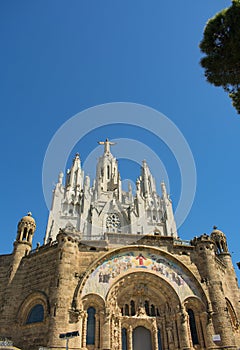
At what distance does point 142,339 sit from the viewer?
1702 centimetres

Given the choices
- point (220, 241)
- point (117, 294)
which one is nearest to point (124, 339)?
point (117, 294)

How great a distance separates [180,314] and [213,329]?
7.35 feet

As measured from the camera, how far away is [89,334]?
637 inches

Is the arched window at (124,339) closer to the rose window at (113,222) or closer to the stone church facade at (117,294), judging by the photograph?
the stone church facade at (117,294)

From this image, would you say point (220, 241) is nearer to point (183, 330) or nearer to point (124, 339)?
point (183, 330)

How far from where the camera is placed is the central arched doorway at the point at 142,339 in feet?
55.1

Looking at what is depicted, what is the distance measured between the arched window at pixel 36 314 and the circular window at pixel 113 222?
22.6m

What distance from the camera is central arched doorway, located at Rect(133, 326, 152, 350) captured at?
55.1ft

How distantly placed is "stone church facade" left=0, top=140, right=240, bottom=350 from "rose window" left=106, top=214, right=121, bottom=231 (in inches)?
750

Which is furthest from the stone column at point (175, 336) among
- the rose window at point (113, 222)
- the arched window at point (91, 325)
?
the rose window at point (113, 222)

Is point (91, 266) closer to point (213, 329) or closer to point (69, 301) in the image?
point (69, 301)

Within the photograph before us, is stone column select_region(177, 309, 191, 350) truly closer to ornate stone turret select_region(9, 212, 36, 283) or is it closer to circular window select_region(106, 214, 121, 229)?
ornate stone turret select_region(9, 212, 36, 283)

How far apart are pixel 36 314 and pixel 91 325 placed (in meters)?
3.72

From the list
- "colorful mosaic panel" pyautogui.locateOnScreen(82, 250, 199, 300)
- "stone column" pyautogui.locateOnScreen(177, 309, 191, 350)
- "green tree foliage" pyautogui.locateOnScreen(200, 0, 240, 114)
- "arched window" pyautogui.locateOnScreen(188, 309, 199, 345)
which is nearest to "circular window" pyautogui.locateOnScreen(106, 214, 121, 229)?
"colorful mosaic panel" pyautogui.locateOnScreen(82, 250, 199, 300)
